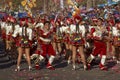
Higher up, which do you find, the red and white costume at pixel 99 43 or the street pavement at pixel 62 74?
the red and white costume at pixel 99 43

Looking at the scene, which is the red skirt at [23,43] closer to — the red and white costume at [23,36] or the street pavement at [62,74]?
the red and white costume at [23,36]

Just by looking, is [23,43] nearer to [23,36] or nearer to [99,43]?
[23,36]

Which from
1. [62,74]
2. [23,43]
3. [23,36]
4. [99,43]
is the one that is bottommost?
[62,74]

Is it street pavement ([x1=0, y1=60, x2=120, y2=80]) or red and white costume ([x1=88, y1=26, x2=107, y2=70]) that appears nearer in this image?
street pavement ([x1=0, y1=60, x2=120, y2=80])

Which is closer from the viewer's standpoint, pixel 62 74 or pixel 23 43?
pixel 62 74

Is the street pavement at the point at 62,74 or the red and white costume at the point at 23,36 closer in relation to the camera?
the street pavement at the point at 62,74

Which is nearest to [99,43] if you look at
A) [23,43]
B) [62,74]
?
[62,74]

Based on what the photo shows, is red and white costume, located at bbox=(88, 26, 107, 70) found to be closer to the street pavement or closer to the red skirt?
the street pavement

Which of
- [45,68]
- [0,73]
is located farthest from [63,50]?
[0,73]

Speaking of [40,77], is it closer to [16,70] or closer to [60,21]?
[16,70]

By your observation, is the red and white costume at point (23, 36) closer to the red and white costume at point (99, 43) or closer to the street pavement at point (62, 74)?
the street pavement at point (62, 74)

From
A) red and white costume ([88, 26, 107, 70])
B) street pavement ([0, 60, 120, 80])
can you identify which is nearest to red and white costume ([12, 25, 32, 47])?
street pavement ([0, 60, 120, 80])

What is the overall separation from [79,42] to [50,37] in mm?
1198

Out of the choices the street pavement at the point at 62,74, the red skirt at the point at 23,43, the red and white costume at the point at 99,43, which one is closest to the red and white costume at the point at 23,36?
the red skirt at the point at 23,43
